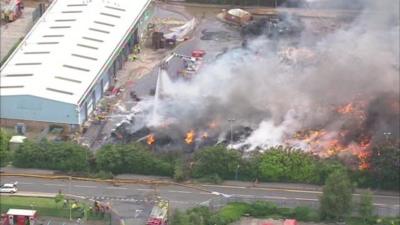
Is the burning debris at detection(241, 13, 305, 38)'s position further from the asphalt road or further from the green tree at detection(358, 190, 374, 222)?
the green tree at detection(358, 190, 374, 222)

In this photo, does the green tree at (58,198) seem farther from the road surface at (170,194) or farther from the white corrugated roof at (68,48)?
the white corrugated roof at (68,48)

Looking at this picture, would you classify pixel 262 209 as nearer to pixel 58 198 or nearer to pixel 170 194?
pixel 170 194

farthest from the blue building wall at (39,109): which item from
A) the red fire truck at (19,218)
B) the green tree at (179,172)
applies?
the red fire truck at (19,218)

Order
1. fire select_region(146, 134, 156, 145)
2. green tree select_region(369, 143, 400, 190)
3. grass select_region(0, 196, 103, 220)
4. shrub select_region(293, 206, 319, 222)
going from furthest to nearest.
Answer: fire select_region(146, 134, 156, 145) < green tree select_region(369, 143, 400, 190) < grass select_region(0, 196, 103, 220) < shrub select_region(293, 206, 319, 222)

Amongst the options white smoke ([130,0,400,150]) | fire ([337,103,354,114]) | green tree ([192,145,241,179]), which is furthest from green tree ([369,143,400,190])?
green tree ([192,145,241,179])

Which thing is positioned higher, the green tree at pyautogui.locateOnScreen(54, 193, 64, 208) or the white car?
the white car

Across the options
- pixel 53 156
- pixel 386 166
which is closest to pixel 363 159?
pixel 386 166

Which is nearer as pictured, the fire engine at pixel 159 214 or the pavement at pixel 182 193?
the fire engine at pixel 159 214
